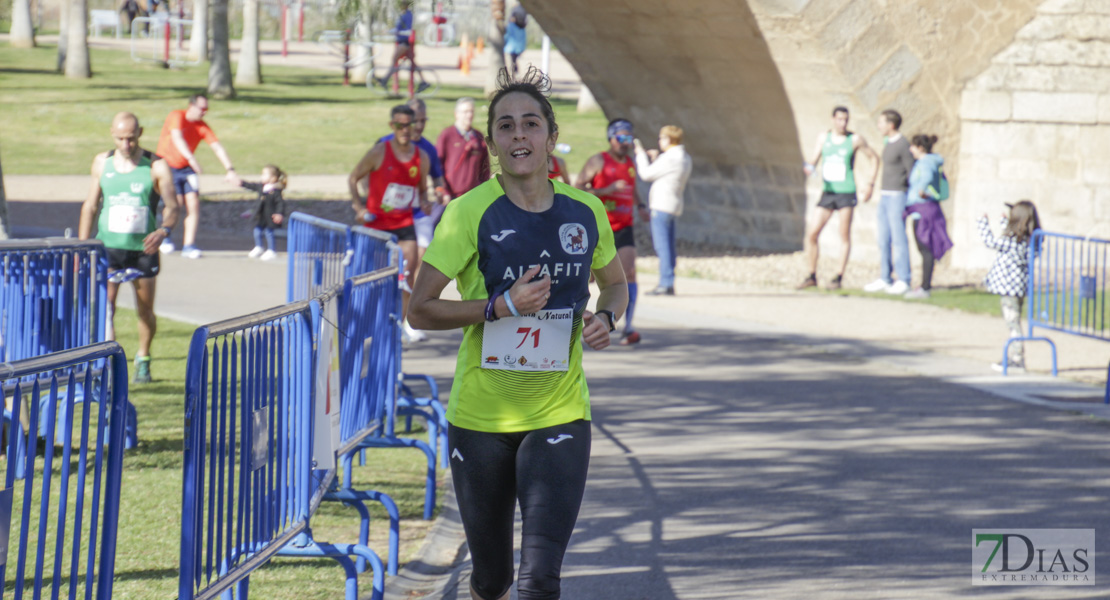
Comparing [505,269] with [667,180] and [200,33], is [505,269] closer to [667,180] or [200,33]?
[667,180]

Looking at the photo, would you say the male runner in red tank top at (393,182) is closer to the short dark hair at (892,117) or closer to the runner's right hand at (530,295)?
the short dark hair at (892,117)

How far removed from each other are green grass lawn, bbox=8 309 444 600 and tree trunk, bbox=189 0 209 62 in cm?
3760

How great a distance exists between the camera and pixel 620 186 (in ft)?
35.1

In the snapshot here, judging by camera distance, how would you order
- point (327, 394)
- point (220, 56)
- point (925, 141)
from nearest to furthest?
1. point (327, 394)
2. point (925, 141)
3. point (220, 56)

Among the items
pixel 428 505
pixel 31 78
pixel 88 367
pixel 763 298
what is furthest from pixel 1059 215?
pixel 31 78

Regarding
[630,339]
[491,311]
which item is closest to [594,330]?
[491,311]

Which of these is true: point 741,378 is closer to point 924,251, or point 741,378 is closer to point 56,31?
point 924,251

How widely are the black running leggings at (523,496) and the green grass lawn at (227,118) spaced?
16469mm

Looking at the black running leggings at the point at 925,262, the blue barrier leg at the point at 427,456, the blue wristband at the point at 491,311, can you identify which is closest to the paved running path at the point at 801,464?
the blue barrier leg at the point at 427,456

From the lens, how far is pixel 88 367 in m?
3.29

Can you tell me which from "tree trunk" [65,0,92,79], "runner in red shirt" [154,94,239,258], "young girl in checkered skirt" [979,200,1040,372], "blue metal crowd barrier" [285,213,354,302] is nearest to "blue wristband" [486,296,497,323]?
"blue metal crowd barrier" [285,213,354,302]

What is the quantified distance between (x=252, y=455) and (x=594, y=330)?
1215 mm

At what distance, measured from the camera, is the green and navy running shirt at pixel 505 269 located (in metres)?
3.82

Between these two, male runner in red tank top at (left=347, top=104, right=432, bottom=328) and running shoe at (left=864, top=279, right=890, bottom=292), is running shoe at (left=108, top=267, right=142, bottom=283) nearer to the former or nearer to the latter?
male runner in red tank top at (left=347, top=104, right=432, bottom=328)
